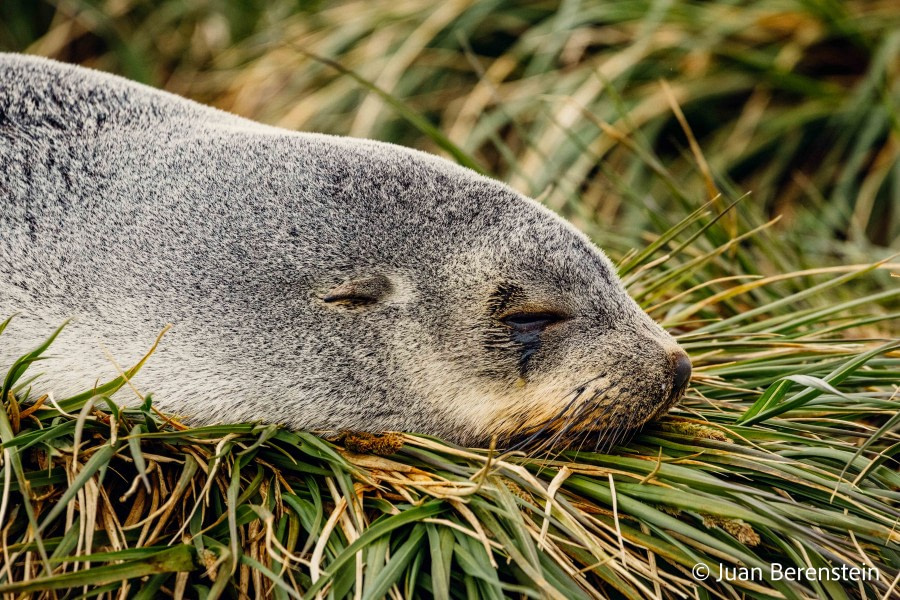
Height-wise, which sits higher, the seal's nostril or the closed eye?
the closed eye

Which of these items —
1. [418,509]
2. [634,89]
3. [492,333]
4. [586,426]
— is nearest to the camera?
[418,509]

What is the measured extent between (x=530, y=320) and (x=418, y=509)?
2.67ft

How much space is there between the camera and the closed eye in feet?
10.3

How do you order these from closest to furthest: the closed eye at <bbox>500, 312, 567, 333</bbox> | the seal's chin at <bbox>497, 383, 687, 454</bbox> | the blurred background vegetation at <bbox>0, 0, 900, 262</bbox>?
the seal's chin at <bbox>497, 383, 687, 454</bbox>
the closed eye at <bbox>500, 312, 567, 333</bbox>
the blurred background vegetation at <bbox>0, 0, 900, 262</bbox>

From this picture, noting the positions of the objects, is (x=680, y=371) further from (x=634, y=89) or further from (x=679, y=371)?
(x=634, y=89)

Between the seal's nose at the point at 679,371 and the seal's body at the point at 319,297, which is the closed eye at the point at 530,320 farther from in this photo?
the seal's nose at the point at 679,371

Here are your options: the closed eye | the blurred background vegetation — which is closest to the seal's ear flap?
the closed eye

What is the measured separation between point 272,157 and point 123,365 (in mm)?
889

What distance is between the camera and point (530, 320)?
3.16 metres

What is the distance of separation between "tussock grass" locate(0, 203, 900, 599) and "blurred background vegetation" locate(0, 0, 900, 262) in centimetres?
346

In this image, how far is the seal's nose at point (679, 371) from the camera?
10.1 ft

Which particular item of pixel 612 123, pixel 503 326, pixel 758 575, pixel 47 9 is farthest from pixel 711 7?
pixel 47 9

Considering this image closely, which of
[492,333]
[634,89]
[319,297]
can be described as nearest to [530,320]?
[492,333]

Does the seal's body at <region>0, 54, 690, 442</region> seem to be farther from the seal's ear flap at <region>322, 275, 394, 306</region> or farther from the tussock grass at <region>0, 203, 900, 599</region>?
the tussock grass at <region>0, 203, 900, 599</region>
